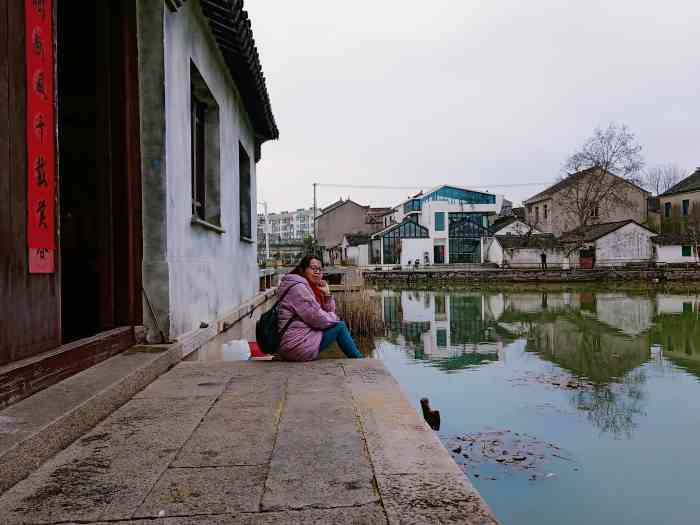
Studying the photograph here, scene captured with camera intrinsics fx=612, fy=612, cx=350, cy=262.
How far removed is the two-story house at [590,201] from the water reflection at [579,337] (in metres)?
22.1

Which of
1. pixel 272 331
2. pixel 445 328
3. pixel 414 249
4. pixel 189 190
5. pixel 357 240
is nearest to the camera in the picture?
pixel 272 331

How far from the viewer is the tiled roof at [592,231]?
4075 centimetres

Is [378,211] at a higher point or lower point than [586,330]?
higher

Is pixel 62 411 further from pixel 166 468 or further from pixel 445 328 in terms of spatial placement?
pixel 445 328

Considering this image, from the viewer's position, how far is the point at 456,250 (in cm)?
4700

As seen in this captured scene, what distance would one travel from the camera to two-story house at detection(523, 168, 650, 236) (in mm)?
43750

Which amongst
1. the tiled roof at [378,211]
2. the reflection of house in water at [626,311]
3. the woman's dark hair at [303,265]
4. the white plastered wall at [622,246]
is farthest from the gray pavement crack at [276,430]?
the tiled roof at [378,211]

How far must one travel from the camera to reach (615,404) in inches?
277

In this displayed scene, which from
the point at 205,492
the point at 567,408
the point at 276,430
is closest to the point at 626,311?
the point at 567,408

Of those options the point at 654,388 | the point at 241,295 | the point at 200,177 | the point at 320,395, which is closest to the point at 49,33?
the point at 320,395

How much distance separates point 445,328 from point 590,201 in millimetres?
33589

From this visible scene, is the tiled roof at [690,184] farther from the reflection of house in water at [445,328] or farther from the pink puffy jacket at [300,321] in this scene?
the pink puffy jacket at [300,321]

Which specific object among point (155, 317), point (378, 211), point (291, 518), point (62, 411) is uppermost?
point (378, 211)

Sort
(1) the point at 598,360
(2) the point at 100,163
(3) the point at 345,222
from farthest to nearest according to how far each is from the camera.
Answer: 1. (3) the point at 345,222
2. (1) the point at 598,360
3. (2) the point at 100,163
